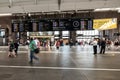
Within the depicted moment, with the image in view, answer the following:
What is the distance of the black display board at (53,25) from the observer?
20.1 metres

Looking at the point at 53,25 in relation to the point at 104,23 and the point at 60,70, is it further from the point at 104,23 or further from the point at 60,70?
the point at 60,70

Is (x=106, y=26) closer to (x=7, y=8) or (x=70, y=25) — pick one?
(x=70, y=25)

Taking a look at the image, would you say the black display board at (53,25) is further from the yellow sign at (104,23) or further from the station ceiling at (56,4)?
the station ceiling at (56,4)

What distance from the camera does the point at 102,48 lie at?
27812 millimetres

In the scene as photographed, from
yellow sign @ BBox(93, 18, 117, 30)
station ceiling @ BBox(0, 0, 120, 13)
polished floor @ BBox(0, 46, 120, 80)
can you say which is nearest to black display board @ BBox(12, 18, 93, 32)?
yellow sign @ BBox(93, 18, 117, 30)

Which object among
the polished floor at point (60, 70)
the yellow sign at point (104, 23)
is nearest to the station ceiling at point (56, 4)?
the polished floor at point (60, 70)

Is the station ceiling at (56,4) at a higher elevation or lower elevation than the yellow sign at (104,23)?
higher

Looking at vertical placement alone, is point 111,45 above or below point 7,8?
below

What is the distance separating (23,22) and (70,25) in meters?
4.22

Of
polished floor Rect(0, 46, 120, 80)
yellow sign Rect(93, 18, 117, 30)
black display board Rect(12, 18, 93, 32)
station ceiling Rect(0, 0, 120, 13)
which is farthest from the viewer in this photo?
yellow sign Rect(93, 18, 117, 30)

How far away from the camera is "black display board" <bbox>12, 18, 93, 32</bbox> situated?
65.8 ft

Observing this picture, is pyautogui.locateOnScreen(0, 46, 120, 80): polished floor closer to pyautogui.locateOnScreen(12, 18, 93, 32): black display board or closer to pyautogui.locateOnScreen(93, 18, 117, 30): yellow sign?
pyautogui.locateOnScreen(12, 18, 93, 32): black display board

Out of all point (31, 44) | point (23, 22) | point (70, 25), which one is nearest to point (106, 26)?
point (70, 25)

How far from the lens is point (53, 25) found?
20.9 m
